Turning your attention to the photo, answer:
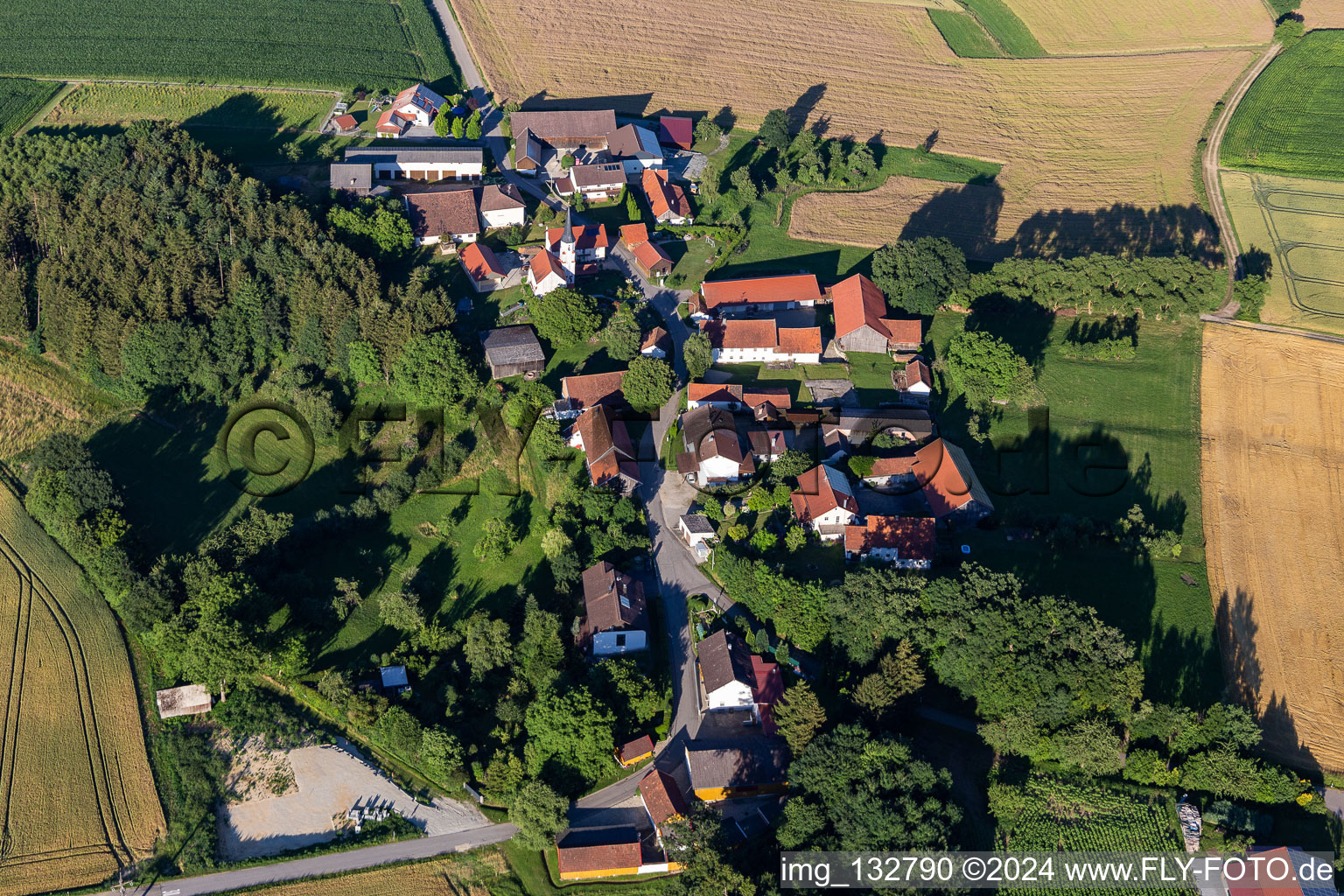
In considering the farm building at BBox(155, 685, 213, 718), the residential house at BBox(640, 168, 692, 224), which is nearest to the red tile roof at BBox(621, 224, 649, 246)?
the residential house at BBox(640, 168, 692, 224)

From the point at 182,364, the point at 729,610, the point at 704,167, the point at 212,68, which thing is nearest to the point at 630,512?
the point at 729,610

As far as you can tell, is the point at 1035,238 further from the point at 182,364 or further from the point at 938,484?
the point at 182,364

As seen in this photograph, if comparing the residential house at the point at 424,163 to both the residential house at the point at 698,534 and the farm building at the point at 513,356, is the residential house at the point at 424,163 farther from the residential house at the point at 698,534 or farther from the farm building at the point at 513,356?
the residential house at the point at 698,534

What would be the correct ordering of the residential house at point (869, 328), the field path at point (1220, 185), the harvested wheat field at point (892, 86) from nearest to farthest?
1. the residential house at point (869, 328)
2. the field path at point (1220, 185)
3. the harvested wheat field at point (892, 86)

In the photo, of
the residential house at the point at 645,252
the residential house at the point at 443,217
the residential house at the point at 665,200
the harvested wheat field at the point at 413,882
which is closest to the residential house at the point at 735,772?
the harvested wheat field at the point at 413,882

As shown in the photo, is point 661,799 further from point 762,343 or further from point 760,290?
point 760,290

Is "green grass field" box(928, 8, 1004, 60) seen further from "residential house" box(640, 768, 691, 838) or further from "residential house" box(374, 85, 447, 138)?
"residential house" box(640, 768, 691, 838)

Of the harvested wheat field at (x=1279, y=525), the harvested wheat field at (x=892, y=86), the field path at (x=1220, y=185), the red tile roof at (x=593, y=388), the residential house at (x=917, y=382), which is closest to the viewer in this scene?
the harvested wheat field at (x=1279, y=525)
